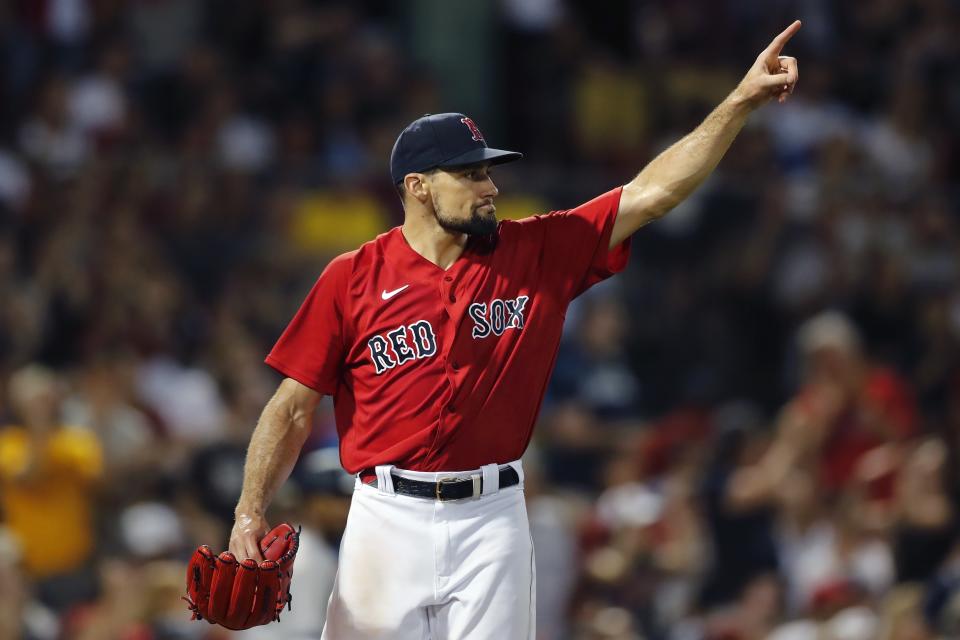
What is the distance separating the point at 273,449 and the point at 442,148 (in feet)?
3.33

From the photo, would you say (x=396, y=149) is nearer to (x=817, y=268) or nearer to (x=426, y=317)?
(x=426, y=317)

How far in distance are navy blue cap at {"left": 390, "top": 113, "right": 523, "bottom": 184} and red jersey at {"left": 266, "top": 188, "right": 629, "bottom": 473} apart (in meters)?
0.26

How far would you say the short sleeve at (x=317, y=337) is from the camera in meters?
5.07

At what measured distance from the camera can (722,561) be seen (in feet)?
28.5

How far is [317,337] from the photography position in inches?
199

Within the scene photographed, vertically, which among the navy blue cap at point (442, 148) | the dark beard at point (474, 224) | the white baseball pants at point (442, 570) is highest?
the navy blue cap at point (442, 148)

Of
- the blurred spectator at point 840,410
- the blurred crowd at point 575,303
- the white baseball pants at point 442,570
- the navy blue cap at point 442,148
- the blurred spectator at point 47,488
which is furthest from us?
the blurred spectator at point 840,410

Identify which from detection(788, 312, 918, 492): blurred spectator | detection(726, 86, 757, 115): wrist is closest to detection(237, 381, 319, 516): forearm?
detection(726, 86, 757, 115): wrist

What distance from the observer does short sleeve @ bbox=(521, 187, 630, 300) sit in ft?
16.7

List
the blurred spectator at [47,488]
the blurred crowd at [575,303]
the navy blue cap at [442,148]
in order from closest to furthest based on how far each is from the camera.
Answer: the navy blue cap at [442,148] → the blurred crowd at [575,303] → the blurred spectator at [47,488]

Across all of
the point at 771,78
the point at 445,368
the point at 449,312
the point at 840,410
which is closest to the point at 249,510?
the point at 445,368

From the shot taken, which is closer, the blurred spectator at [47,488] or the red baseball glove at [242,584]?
the red baseball glove at [242,584]

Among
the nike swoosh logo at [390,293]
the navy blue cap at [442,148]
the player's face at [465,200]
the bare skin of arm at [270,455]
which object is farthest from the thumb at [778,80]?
the bare skin of arm at [270,455]

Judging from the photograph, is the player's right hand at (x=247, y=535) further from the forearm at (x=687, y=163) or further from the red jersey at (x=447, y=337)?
the forearm at (x=687, y=163)
